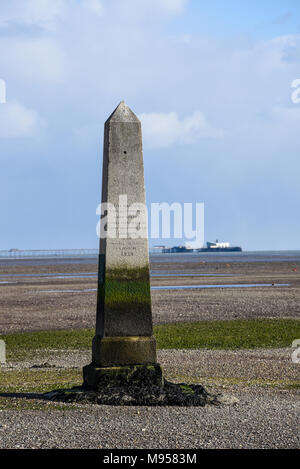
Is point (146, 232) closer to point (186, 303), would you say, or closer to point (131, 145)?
point (131, 145)

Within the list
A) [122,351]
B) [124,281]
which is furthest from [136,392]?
[124,281]

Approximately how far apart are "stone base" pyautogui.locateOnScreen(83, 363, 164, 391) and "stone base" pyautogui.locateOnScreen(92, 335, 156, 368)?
11 centimetres

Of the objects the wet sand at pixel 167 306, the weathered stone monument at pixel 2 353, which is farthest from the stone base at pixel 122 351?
the wet sand at pixel 167 306

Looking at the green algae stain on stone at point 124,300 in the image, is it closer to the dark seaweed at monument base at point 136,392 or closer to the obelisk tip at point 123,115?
the dark seaweed at monument base at point 136,392

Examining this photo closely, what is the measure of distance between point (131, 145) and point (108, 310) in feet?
9.05

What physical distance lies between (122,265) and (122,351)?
141 centimetres

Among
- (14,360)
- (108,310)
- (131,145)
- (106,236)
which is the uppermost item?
(131,145)

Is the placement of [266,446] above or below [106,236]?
below

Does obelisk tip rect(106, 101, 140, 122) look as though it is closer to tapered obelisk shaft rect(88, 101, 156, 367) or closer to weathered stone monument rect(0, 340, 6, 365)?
tapered obelisk shaft rect(88, 101, 156, 367)

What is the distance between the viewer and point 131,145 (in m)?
13.0

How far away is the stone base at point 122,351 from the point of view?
1281cm

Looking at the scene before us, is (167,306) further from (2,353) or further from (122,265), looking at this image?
(122,265)
